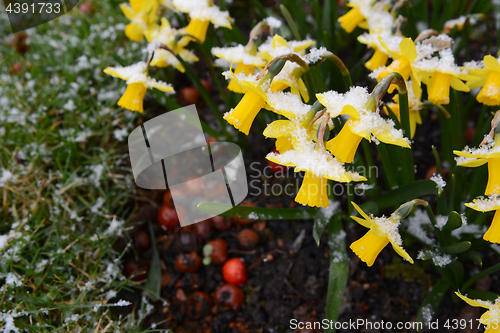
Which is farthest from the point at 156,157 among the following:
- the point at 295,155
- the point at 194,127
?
the point at 295,155

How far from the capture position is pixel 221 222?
1649mm

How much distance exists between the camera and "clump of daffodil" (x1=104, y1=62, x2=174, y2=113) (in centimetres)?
133

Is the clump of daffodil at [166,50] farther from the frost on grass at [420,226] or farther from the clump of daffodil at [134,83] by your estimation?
the frost on grass at [420,226]

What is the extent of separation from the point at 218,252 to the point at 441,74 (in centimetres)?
113

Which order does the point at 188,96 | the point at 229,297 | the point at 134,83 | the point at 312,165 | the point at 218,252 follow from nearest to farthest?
1. the point at 312,165
2. the point at 134,83
3. the point at 229,297
4. the point at 218,252
5. the point at 188,96

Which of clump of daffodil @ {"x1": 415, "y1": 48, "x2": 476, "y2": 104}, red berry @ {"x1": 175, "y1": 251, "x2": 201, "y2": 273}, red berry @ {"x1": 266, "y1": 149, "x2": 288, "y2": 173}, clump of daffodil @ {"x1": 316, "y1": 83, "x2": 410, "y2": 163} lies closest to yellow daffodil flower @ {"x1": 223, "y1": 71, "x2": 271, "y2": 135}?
clump of daffodil @ {"x1": 316, "y1": 83, "x2": 410, "y2": 163}

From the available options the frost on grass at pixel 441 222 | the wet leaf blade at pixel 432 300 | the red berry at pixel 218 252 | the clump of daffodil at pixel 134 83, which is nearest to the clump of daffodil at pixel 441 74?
the frost on grass at pixel 441 222

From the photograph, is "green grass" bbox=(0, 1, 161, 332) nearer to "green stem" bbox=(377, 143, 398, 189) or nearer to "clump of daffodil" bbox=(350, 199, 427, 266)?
"clump of daffodil" bbox=(350, 199, 427, 266)

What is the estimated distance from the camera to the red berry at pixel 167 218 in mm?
1668

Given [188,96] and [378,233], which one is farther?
[188,96]

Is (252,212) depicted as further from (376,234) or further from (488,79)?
(488,79)

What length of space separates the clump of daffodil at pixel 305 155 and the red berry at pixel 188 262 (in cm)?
78

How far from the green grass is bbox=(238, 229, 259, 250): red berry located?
52 cm

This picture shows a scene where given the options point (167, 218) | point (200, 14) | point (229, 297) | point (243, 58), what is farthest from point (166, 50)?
point (229, 297)
